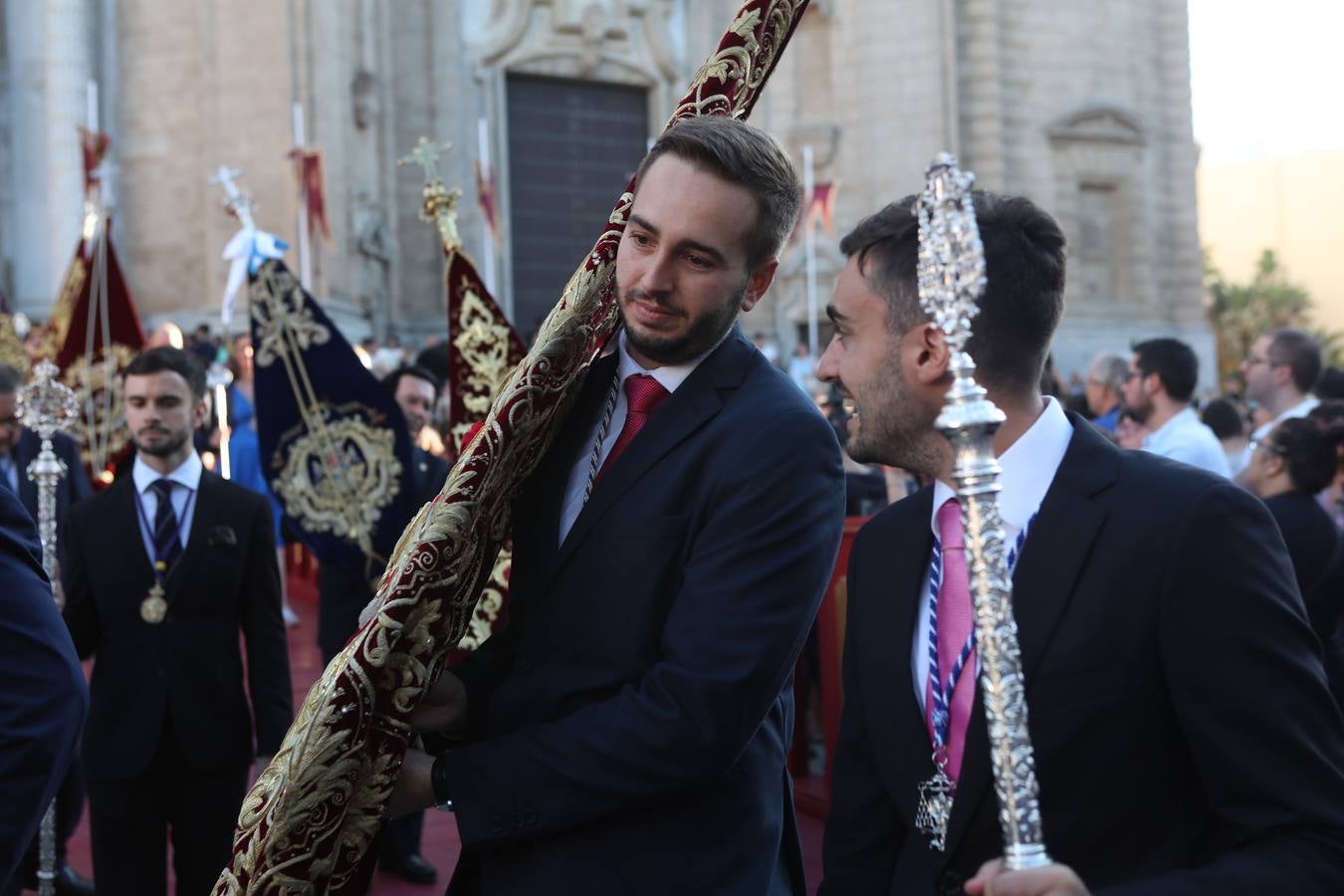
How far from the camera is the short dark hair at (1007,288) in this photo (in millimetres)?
1953

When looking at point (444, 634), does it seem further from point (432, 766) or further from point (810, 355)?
point (810, 355)

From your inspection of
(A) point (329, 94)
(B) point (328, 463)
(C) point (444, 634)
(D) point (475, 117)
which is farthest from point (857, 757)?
(D) point (475, 117)

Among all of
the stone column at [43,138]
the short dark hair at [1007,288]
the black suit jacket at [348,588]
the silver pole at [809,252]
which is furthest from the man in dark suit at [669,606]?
the silver pole at [809,252]

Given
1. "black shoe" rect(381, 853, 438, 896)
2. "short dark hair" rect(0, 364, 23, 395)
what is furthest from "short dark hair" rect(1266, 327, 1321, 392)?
"short dark hair" rect(0, 364, 23, 395)

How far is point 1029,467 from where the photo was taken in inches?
79.0

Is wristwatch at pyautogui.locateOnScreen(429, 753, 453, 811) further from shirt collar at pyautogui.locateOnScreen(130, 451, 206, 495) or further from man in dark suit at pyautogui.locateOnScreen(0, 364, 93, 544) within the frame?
man in dark suit at pyautogui.locateOnScreen(0, 364, 93, 544)

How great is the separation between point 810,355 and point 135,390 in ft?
53.6

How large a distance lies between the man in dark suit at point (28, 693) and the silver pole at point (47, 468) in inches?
99.2

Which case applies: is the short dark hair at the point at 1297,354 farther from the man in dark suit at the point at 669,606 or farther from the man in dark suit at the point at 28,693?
the man in dark suit at the point at 28,693

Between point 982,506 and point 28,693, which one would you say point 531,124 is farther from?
point 982,506

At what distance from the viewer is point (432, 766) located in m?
2.25

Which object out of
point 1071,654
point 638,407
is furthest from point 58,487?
point 1071,654

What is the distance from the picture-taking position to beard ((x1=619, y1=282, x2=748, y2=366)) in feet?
7.66

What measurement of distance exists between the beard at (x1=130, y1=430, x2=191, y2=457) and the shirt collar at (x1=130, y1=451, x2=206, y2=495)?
0.07 meters
